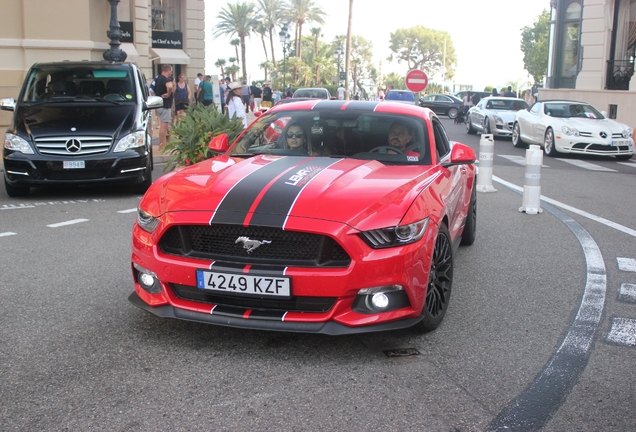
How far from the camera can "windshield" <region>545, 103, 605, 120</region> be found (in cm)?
1945

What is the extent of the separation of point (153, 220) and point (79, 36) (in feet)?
54.7

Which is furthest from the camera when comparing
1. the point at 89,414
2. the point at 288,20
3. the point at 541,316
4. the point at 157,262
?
the point at 288,20

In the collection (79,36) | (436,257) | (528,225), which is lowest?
(528,225)

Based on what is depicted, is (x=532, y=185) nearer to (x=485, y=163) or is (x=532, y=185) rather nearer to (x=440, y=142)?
(x=485, y=163)

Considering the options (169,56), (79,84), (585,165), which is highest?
(169,56)

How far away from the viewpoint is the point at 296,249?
4203 mm

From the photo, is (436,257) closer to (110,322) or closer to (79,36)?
(110,322)

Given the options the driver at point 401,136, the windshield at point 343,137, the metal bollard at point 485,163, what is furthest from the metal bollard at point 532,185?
the driver at point 401,136

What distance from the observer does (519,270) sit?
21.8ft

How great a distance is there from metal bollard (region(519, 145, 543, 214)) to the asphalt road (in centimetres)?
306

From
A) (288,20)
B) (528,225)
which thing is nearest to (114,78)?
(528,225)

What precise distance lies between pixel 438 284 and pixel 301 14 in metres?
79.6

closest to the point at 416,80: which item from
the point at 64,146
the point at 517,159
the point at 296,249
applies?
the point at 517,159

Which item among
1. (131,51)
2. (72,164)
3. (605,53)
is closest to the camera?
(72,164)
